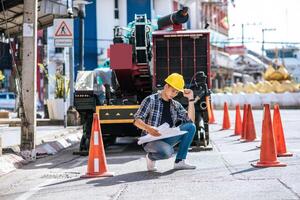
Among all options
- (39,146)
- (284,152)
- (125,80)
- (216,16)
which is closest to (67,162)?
(39,146)

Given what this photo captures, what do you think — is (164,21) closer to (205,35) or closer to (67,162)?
(205,35)

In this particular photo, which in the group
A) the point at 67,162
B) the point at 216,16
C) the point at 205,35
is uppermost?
the point at 216,16

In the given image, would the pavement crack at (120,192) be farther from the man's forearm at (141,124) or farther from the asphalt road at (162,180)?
the man's forearm at (141,124)

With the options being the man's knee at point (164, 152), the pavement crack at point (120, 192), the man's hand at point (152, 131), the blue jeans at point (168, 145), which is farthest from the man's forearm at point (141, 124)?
the pavement crack at point (120, 192)

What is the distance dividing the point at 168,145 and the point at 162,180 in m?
0.84

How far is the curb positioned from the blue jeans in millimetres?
2625

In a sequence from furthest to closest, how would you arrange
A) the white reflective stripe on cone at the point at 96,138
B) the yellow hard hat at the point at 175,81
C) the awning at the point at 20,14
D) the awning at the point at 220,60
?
the awning at the point at 220,60 → the awning at the point at 20,14 → the white reflective stripe on cone at the point at 96,138 → the yellow hard hat at the point at 175,81

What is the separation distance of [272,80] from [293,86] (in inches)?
245

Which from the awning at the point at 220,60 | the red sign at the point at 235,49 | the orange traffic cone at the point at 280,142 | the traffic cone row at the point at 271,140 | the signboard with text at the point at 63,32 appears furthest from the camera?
the red sign at the point at 235,49

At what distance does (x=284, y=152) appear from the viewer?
10609 mm

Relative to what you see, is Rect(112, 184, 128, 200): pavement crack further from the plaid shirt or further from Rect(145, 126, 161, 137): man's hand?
the plaid shirt

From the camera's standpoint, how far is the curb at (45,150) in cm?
1042

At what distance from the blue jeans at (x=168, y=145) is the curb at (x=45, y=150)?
8.61ft

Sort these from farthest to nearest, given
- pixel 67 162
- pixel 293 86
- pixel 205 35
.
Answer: pixel 293 86
pixel 205 35
pixel 67 162
